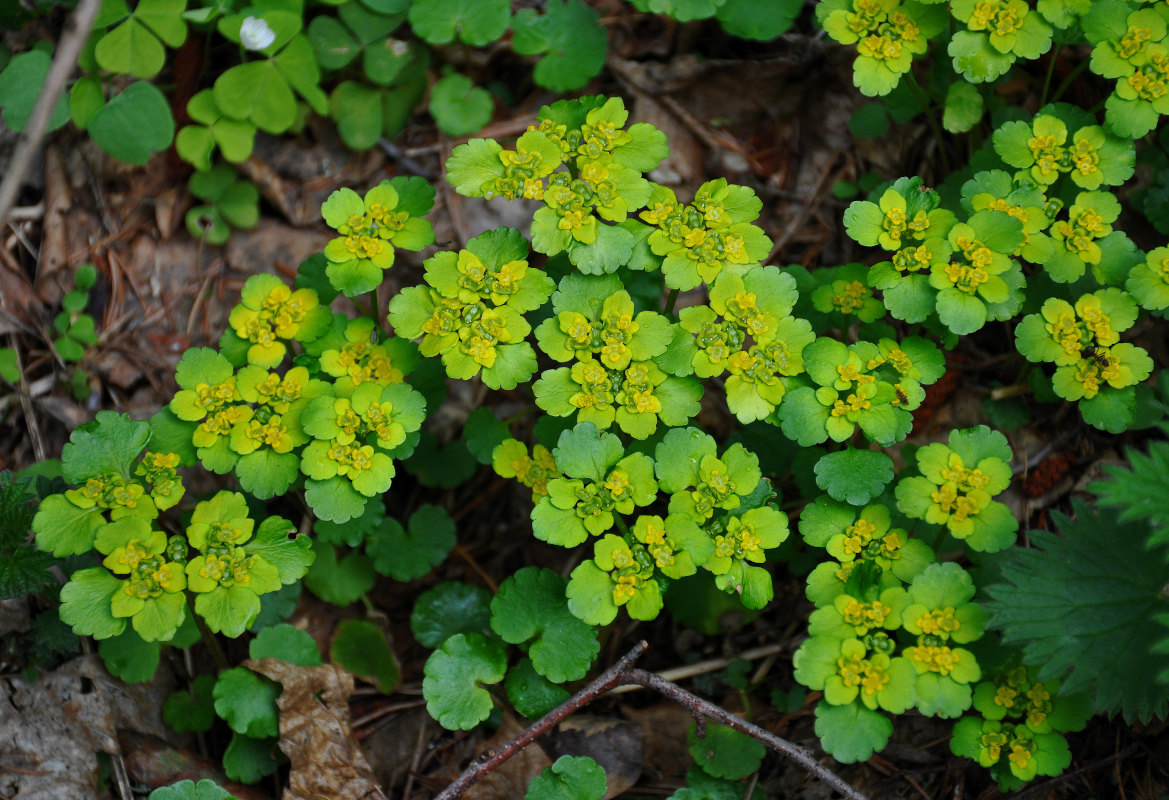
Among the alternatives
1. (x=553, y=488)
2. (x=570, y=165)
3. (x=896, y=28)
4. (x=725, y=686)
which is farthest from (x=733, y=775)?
(x=896, y=28)

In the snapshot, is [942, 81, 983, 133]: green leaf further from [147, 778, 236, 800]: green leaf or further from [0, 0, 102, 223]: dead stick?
[147, 778, 236, 800]: green leaf

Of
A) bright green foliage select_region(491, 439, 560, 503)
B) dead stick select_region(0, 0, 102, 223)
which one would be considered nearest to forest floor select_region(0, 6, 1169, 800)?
bright green foliage select_region(491, 439, 560, 503)

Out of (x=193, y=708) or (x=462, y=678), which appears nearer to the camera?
(x=462, y=678)

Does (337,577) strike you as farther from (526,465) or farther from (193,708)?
(526,465)

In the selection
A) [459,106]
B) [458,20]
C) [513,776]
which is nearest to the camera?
[513,776]

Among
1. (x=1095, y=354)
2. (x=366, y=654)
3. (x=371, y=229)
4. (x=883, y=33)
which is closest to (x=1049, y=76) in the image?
(x=883, y=33)

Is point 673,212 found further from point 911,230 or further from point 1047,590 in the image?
point 1047,590
